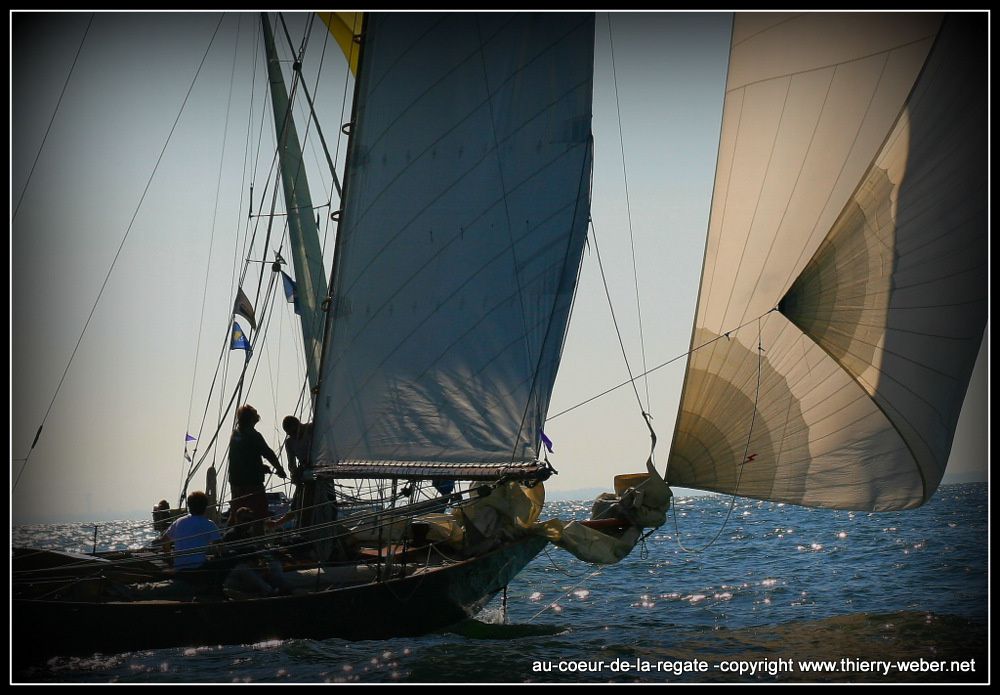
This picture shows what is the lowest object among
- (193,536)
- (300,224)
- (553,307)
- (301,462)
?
(193,536)

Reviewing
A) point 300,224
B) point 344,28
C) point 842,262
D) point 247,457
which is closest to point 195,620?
point 247,457

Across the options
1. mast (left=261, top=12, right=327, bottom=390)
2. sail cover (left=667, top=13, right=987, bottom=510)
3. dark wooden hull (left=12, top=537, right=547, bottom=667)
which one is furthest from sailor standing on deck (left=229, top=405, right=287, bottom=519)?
mast (left=261, top=12, right=327, bottom=390)

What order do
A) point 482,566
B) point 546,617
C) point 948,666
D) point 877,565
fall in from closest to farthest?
1. point 948,666
2. point 482,566
3. point 546,617
4. point 877,565

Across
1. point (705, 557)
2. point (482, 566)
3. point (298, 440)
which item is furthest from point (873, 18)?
point (705, 557)

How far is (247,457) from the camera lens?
12.7 meters

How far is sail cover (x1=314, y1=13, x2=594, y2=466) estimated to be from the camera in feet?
41.8

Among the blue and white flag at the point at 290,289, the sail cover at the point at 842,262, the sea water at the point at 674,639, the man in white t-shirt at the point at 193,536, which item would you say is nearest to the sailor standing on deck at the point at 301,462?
the man in white t-shirt at the point at 193,536

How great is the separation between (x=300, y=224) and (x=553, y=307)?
8.14 m

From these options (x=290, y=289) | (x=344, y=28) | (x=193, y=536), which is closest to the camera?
(x=193, y=536)

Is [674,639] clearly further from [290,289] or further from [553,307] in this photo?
[290,289]

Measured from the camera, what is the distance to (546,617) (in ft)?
46.5
